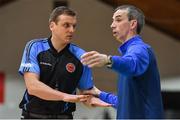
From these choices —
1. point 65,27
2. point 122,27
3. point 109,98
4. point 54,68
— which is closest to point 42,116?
point 54,68

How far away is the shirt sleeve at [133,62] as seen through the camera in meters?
2.12

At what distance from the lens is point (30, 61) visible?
9.31ft

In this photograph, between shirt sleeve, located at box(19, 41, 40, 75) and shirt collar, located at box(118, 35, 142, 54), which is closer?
shirt collar, located at box(118, 35, 142, 54)

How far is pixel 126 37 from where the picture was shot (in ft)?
8.12

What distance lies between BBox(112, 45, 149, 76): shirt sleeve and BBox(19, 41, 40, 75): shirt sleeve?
2.34 ft

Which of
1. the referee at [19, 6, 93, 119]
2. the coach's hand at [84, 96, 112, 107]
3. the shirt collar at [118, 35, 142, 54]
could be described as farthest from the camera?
the referee at [19, 6, 93, 119]

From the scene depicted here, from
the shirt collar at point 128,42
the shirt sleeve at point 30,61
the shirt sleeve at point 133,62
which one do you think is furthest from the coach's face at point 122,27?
the shirt sleeve at point 30,61

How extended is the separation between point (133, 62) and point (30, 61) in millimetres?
850

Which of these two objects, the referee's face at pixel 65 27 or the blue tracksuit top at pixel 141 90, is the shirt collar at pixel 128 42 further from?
the referee's face at pixel 65 27

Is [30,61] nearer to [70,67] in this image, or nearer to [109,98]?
[70,67]

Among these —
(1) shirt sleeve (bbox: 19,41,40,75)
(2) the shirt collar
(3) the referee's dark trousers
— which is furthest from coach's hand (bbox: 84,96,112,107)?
(2) the shirt collar

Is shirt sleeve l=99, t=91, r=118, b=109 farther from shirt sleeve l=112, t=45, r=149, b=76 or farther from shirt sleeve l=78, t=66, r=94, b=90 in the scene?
shirt sleeve l=112, t=45, r=149, b=76

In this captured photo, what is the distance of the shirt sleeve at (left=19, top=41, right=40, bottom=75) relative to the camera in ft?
9.22

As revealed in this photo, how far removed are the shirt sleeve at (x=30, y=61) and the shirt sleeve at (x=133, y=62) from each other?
713 millimetres
